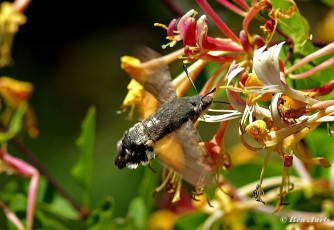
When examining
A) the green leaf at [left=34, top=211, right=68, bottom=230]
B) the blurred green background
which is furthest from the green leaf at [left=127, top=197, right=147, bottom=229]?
the blurred green background

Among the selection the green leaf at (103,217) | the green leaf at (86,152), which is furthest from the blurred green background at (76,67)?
the green leaf at (103,217)

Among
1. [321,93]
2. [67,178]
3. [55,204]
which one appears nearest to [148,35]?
[67,178]

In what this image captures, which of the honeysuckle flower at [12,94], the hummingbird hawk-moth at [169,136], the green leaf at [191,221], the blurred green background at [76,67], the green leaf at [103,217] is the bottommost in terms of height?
the blurred green background at [76,67]

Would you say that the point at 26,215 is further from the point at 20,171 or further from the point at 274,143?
the point at 274,143

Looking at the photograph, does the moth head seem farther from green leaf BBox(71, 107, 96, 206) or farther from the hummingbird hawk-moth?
green leaf BBox(71, 107, 96, 206)

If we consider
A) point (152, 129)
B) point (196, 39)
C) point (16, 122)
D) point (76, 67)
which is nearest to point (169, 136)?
point (152, 129)

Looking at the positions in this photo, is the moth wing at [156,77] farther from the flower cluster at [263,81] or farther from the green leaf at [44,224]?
the green leaf at [44,224]
